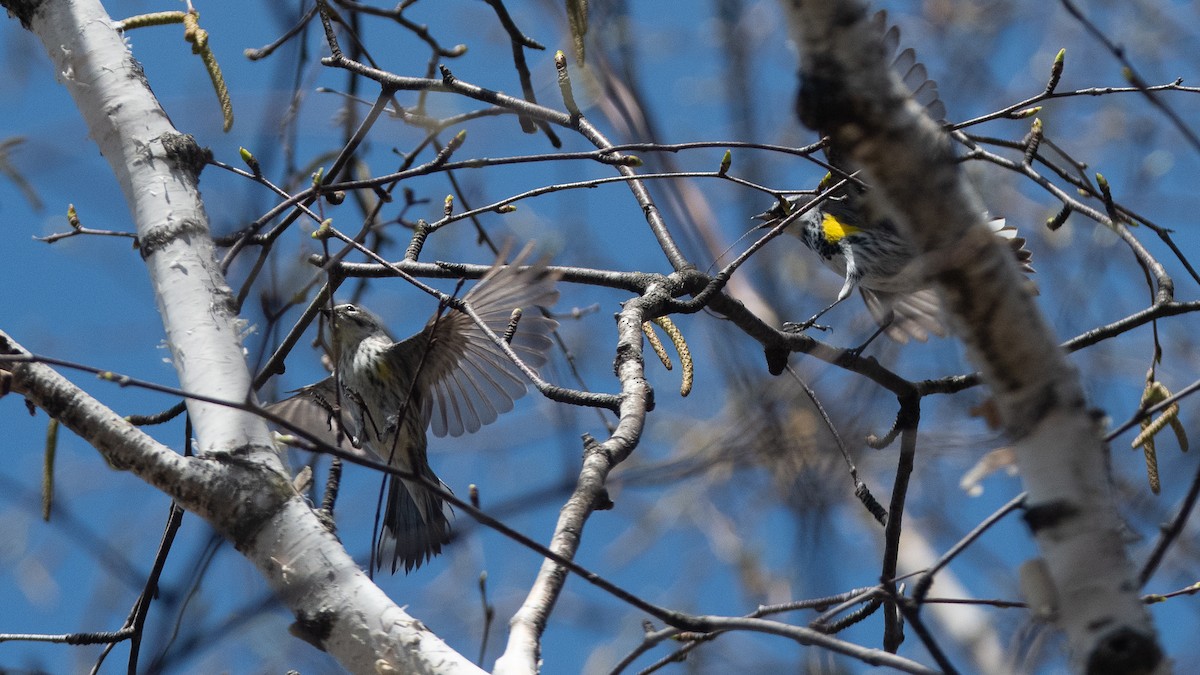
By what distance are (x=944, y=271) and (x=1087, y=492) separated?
0.28 m

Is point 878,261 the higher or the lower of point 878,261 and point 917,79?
the higher

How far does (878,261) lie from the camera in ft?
16.3

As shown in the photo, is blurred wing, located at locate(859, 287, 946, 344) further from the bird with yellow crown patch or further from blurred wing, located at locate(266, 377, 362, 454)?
blurred wing, located at locate(266, 377, 362, 454)

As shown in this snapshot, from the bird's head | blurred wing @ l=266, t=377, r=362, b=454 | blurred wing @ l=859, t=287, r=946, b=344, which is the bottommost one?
blurred wing @ l=266, t=377, r=362, b=454

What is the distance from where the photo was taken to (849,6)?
107cm

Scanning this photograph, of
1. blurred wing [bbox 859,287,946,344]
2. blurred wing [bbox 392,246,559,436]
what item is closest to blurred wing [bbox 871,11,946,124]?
blurred wing [bbox 859,287,946,344]

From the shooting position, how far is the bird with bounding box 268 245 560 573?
11.5 feet

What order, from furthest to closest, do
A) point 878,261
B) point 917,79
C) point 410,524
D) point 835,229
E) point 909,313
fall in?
point 835,229
point 909,313
point 878,261
point 410,524
point 917,79

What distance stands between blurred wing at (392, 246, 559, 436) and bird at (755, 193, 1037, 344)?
151 cm

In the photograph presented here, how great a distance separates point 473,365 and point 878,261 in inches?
82.5

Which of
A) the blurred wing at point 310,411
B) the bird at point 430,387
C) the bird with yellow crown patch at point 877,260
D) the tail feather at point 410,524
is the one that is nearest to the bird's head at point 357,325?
the bird at point 430,387

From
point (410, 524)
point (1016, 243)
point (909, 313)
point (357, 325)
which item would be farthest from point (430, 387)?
point (1016, 243)

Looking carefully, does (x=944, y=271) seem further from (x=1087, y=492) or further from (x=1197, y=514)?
(x=1197, y=514)

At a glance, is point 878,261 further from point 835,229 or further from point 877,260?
point 835,229
